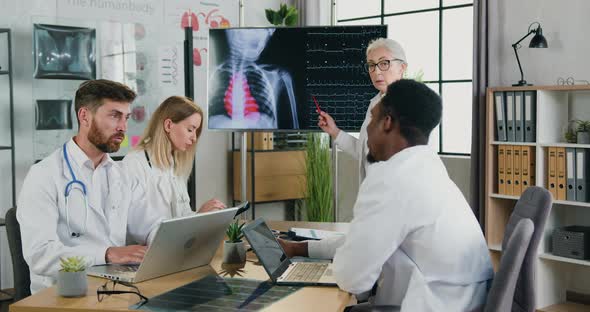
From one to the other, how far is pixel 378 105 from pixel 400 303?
569 millimetres

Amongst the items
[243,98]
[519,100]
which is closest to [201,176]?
[243,98]

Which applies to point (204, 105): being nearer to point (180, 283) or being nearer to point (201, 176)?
point (201, 176)

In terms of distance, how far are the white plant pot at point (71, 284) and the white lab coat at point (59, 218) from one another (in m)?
0.28

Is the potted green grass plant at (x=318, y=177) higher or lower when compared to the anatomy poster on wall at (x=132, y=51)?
lower

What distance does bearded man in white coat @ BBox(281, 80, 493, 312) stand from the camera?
2033 mm

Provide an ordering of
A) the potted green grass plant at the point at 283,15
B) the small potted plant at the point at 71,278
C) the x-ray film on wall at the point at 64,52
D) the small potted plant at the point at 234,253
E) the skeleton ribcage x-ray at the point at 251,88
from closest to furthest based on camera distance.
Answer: the small potted plant at the point at 71,278
the small potted plant at the point at 234,253
the skeleton ribcage x-ray at the point at 251,88
the x-ray film on wall at the point at 64,52
the potted green grass plant at the point at 283,15

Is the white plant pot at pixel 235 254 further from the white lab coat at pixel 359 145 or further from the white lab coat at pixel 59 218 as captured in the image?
the white lab coat at pixel 359 145

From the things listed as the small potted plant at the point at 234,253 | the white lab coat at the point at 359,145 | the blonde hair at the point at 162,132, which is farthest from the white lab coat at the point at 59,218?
the white lab coat at the point at 359,145

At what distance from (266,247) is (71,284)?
65cm

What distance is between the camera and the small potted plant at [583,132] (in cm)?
451

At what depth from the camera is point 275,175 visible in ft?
21.1

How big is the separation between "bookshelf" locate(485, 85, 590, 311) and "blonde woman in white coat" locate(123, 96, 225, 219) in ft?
7.95

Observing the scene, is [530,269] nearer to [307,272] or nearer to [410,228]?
[410,228]

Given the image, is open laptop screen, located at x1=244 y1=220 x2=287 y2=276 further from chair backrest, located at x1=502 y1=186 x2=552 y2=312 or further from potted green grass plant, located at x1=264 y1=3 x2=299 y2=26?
potted green grass plant, located at x1=264 y1=3 x2=299 y2=26
